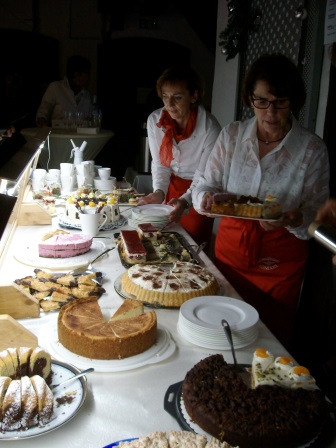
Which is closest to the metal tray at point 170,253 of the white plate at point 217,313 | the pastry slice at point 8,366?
the white plate at point 217,313

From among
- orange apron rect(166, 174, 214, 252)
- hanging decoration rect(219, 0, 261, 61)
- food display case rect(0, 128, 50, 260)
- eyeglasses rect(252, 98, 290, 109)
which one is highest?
hanging decoration rect(219, 0, 261, 61)

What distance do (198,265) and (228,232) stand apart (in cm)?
65

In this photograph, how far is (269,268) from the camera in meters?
2.62

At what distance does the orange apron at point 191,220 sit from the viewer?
3671mm

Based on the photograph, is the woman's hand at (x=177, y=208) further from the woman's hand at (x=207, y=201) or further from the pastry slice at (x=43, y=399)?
the pastry slice at (x=43, y=399)

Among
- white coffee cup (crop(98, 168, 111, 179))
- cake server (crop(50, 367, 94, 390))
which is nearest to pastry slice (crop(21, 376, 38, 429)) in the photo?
cake server (crop(50, 367, 94, 390))

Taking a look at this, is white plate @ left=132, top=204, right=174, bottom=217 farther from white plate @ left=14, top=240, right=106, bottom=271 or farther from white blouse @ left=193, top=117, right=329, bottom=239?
white plate @ left=14, top=240, right=106, bottom=271

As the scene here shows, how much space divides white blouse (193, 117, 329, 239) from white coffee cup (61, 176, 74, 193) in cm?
157

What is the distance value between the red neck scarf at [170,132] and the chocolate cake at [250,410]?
2585 millimetres

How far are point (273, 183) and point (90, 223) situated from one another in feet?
3.44

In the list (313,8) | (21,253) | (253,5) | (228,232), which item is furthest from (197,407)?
(253,5)

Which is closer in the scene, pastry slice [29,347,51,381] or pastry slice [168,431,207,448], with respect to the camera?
pastry slice [168,431,207,448]

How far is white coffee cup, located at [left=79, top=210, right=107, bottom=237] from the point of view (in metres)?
2.66

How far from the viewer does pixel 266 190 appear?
262 cm
